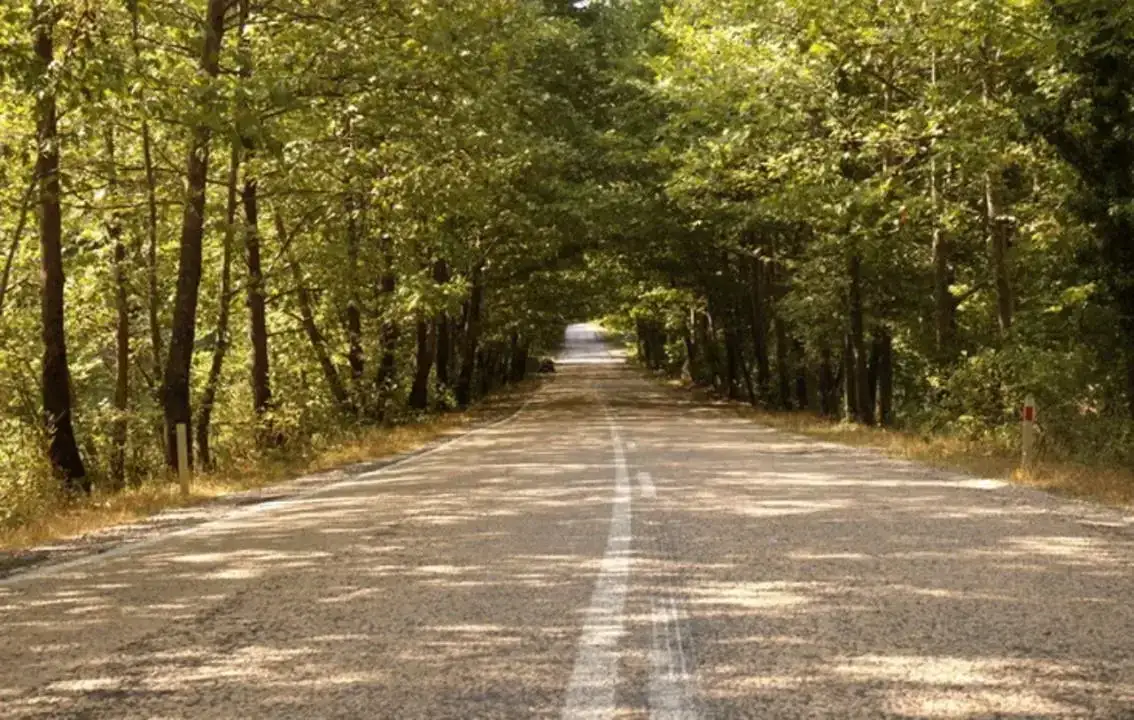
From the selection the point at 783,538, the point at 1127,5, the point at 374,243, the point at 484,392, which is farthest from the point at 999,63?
the point at 484,392

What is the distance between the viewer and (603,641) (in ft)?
15.2

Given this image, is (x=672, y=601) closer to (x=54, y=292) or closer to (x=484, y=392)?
(x=54, y=292)

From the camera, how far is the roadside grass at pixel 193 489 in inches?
366

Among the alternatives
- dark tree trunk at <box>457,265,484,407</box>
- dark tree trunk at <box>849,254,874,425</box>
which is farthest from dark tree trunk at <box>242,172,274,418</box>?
dark tree trunk at <box>457,265,484,407</box>

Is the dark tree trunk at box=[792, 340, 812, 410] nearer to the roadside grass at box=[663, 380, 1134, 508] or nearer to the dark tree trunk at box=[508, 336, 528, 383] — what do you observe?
the roadside grass at box=[663, 380, 1134, 508]

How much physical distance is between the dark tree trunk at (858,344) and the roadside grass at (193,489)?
30.4ft

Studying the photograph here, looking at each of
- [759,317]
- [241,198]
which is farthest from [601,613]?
[759,317]

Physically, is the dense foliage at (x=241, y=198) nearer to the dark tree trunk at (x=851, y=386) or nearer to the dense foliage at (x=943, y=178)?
the dense foliage at (x=943, y=178)

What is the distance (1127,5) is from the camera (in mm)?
11297

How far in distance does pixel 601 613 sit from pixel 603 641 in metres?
0.52

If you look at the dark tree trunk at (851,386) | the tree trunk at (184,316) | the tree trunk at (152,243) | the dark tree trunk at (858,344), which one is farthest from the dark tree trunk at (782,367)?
the tree trunk at (184,316)

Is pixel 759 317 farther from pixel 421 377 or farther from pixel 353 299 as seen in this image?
pixel 353 299

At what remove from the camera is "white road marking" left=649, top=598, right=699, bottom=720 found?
3.72m

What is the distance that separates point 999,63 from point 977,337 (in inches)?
409
